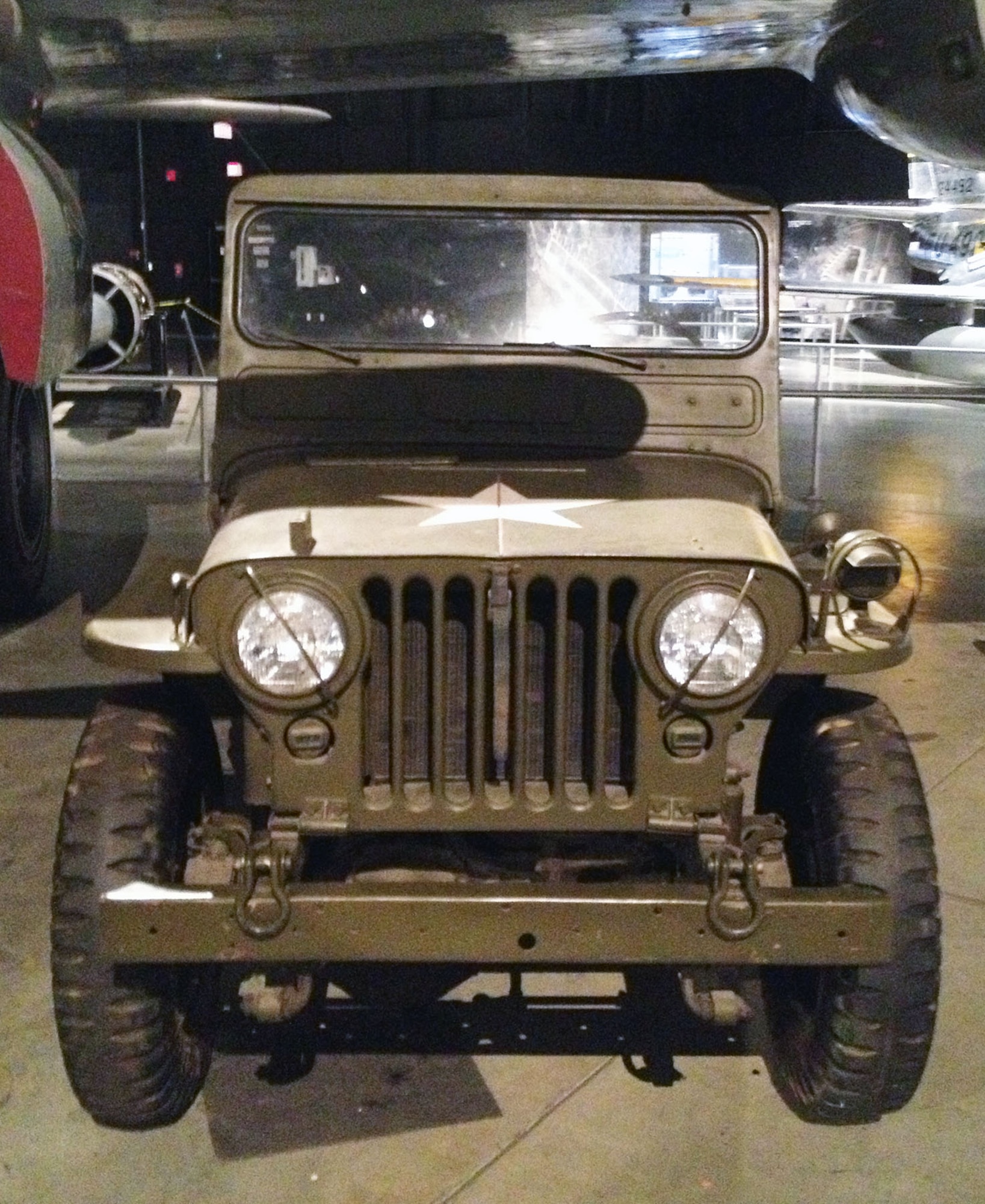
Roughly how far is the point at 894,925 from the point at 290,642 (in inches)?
47.9

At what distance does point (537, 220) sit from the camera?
354 centimetres

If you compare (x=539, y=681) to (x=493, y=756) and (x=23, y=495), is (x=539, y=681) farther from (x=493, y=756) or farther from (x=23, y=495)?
(x=23, y=495)

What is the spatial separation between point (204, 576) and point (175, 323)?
1976 centimetres

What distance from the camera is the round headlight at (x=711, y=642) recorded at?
8.18 feet

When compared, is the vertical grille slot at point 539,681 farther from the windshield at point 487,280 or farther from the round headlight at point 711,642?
the windshield at point 487,280

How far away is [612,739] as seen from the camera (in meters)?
2.70

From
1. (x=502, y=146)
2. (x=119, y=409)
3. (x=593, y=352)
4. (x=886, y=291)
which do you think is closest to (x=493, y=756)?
(x=593, y=352)

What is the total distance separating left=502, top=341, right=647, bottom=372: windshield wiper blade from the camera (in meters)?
3.43

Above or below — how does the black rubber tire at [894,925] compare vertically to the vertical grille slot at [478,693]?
below

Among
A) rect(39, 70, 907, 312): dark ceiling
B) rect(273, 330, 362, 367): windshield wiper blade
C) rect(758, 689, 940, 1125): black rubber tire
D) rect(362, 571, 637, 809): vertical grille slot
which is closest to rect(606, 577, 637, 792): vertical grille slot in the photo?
rect(362, 571, 637, 809): vertical grille slot

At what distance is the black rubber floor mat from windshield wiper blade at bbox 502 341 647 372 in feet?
31.1

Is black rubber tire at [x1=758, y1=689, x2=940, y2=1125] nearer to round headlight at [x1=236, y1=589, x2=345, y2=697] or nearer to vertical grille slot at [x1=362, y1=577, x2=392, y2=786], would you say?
vertical grille slot at [x1=362, y1=577, x2=392, y2=786]

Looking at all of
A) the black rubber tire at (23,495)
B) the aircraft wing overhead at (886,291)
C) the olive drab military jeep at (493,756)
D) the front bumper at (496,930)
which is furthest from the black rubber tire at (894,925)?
the aircraft wing overhead at (886,291)

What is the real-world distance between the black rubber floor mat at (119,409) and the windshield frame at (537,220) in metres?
9.16
